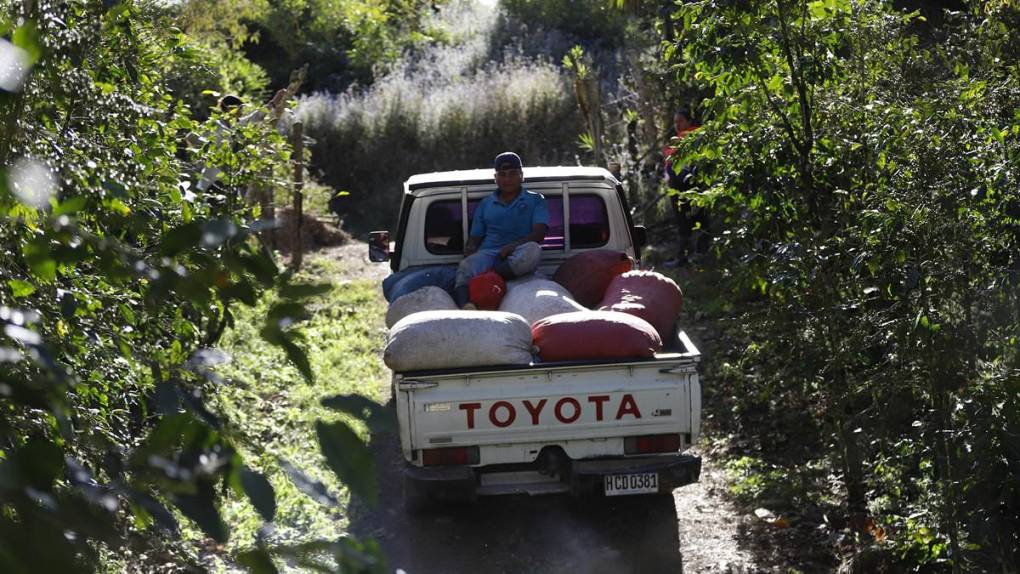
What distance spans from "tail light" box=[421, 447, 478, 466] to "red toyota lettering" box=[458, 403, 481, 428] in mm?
173

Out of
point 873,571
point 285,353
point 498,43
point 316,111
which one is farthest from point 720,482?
point 498,43

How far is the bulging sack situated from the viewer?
20.5 ft

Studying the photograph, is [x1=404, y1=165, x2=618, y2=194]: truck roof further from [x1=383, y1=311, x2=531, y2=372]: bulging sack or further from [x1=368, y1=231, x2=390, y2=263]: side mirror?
[x1=383, y1=311, x2=531, y2=372]: bulging sack

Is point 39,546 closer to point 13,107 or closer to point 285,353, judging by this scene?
point 285,353

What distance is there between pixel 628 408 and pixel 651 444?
0.27 m

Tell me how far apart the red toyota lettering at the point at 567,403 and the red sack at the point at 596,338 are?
232 mm

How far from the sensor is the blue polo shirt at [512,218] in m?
8.12

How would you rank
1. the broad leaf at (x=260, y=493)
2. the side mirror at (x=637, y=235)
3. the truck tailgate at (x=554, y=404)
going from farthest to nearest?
the side mirror at (x=637, y=235), the truck tailgate at (x=554, y=404), the broad leaf at (x=260, y=493)

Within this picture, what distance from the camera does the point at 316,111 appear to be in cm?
2089

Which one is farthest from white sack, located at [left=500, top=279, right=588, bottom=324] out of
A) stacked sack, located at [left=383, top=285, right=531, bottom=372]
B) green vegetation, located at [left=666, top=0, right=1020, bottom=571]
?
green vegetation, located at [left=666, top=0, right=1020, bottom=571]

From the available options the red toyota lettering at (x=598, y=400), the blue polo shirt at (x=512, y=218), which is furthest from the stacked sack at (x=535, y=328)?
the blue polo shirt at (x=512, y=218)

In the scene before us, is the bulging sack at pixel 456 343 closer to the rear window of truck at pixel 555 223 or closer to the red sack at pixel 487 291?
the red sack at pixel 487 291

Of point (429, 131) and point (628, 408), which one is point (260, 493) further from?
point (429, 131)

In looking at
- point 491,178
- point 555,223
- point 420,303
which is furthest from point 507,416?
point 491,178
